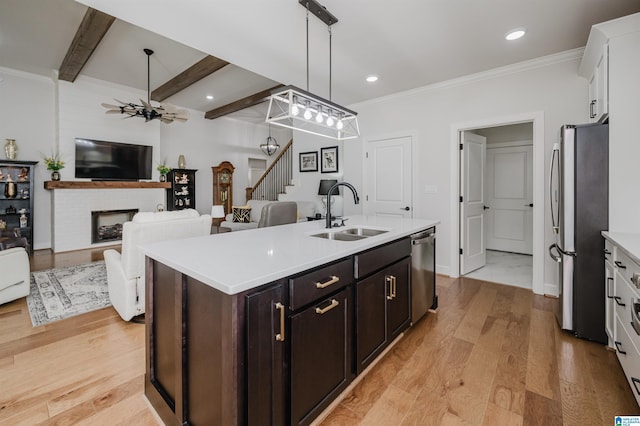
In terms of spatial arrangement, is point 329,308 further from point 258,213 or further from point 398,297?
point 258,213

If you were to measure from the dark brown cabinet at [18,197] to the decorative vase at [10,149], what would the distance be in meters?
0.16

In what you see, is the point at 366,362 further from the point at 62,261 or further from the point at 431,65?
the point at 62,261

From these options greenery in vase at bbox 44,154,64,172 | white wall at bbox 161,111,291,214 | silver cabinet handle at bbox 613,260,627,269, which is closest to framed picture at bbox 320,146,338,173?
white wall at bbox 161,111,291,214

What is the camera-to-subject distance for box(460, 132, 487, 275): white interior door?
406 cm

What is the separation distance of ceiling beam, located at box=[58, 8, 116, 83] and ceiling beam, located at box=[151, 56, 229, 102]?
121 centimetres

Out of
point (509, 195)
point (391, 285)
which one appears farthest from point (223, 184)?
point (391, 285)

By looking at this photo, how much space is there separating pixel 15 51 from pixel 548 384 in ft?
24.1

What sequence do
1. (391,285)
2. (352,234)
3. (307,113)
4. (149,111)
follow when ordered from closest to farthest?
1. (391,285)
2. (307,113)
3. (352,234)
4. (149,111)

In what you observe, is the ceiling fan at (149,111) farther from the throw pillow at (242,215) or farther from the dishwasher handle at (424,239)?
the dishwasher handle at (424,239)

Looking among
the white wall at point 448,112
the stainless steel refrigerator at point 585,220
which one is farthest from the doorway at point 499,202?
the stainless steel refrigerator at point 585,220

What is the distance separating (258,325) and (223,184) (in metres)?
7.33

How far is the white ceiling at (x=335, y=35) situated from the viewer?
95.9 inches

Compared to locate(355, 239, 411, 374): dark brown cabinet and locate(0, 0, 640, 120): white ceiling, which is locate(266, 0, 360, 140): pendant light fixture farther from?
locate(355, 239, 411, 374): dark brown cabinet

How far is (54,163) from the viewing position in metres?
5.05
